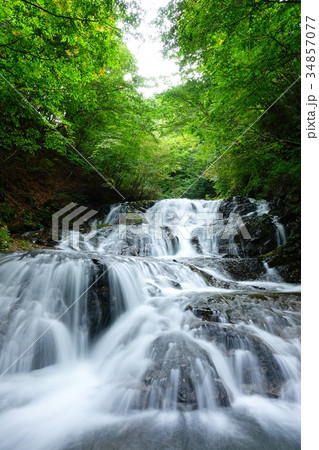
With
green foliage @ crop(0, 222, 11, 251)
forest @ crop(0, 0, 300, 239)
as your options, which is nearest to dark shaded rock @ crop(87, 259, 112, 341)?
green foliage @ crop(0, 222, 11, 251)

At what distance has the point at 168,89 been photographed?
6844mm

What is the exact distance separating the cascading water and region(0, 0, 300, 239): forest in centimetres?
332

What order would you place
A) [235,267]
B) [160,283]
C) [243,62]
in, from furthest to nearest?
[235,267]
[160,283]
[243,62]

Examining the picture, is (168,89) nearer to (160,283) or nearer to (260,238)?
(260,238)

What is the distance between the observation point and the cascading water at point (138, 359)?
1.91 metres

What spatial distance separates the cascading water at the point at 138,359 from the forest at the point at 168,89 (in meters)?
3.32

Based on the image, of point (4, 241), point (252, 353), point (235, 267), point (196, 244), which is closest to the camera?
point (252, 353)

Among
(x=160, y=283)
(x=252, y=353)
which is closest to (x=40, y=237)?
(x=160, y=283)

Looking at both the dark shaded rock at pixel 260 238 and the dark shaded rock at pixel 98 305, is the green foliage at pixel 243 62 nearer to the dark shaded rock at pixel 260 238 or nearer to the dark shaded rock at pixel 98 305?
the dark shaded rock at pixel 260 238

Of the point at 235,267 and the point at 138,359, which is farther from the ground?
the point at 235,267


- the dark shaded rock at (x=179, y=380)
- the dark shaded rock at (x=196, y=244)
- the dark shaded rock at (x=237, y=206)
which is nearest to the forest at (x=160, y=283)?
the dark shaded rock at (x=179, y=380)

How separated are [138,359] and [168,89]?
287 inches

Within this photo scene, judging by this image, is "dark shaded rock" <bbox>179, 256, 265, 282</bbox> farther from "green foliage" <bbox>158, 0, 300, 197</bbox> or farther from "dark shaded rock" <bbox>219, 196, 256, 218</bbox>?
"dark shaded rock" <bbox>219, 196, 256, 218</bbox>
